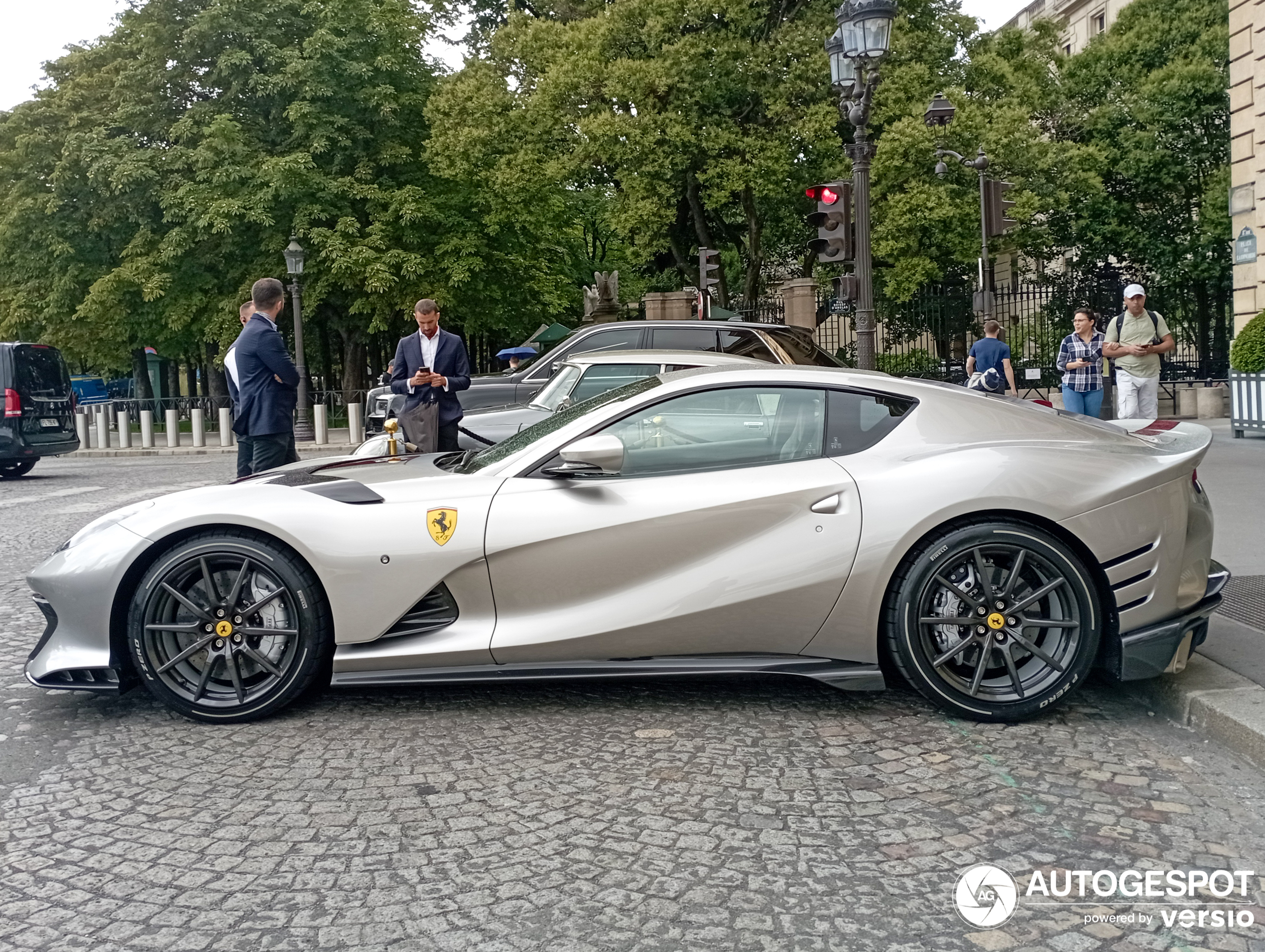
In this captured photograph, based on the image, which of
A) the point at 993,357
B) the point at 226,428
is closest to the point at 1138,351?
the point at 993,357

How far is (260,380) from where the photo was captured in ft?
25.8

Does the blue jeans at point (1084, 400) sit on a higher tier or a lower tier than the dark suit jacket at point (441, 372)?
lower

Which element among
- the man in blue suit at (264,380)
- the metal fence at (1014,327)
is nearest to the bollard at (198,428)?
the metal fence at (1014,327)

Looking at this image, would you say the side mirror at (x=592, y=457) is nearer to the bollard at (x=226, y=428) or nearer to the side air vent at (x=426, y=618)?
the side air vent at (x=426, y=618)

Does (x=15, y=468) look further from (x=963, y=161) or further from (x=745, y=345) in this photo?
(x=963, y=161)

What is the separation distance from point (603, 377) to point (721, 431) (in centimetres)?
560

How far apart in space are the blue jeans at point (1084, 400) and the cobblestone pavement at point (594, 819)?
6934 millimetres

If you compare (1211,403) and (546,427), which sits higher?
(546,427)

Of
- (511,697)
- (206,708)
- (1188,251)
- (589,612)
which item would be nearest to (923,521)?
(589,612)

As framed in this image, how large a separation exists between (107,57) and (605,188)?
15190 millimetres

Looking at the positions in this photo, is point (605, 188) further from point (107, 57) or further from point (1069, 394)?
point (1069, 394)

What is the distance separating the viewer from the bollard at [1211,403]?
20953 millimetres

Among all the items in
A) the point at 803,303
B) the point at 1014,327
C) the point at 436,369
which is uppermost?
the point at 803,303

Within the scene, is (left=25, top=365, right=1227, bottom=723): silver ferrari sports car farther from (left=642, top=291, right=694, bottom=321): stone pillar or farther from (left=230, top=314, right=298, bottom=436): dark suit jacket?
(left=642, top=291, right=694, bottom=321): stone pillar
